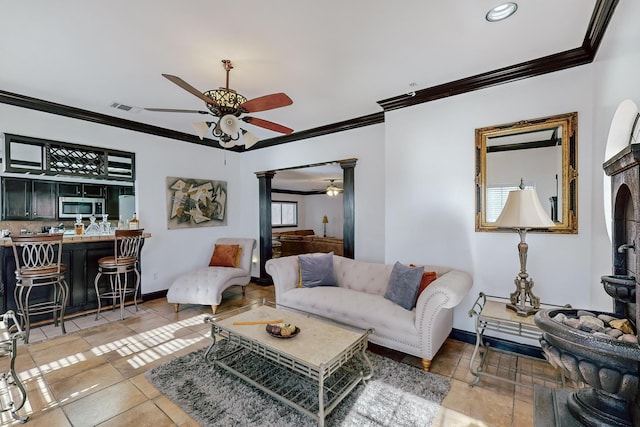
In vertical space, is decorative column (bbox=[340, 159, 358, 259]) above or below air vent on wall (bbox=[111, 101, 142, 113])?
below

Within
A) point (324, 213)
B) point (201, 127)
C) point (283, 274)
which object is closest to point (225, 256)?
point (283, 274)

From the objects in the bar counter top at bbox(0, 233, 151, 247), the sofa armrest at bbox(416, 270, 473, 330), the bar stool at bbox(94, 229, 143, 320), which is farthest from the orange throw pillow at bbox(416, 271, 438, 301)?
the bar counter top at bbox(0, 233, 151, 247)

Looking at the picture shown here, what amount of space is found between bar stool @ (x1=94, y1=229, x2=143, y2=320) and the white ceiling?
5.81 feet

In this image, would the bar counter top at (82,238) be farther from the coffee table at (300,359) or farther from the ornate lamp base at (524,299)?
the ornate lamp base at (524,299)

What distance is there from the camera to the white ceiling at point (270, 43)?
2.01 m

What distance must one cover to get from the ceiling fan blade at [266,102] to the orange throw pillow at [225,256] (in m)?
2.76

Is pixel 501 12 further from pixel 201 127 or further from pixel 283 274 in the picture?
pixel 283 274

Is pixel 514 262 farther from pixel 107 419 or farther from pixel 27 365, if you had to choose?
pixel 27 365

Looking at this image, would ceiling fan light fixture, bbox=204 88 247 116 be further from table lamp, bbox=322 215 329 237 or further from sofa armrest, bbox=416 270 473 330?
table lamp, bbox=322 215 329 237

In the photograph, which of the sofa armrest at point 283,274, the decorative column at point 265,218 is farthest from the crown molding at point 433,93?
the sofa armrest at point 283,274

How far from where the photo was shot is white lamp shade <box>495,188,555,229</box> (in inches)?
87.3

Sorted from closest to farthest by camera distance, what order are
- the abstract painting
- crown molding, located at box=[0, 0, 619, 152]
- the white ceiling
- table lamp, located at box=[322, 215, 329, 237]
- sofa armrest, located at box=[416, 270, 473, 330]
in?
the white ceiling → crown molding, located at box=[0, 0, 619, 152] → sofa armrest, located at box=[416, 270, 473, 330] → the abstract painting → table lamp, located at box=[322, 215, 329, 237]

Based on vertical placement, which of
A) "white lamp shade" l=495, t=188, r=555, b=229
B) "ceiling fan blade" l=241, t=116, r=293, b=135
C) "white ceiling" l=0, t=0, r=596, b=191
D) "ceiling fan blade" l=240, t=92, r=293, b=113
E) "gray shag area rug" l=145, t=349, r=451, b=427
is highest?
"white ceiling" l=0, t=0, r=596, b=191

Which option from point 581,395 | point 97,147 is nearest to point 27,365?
point 97,147
